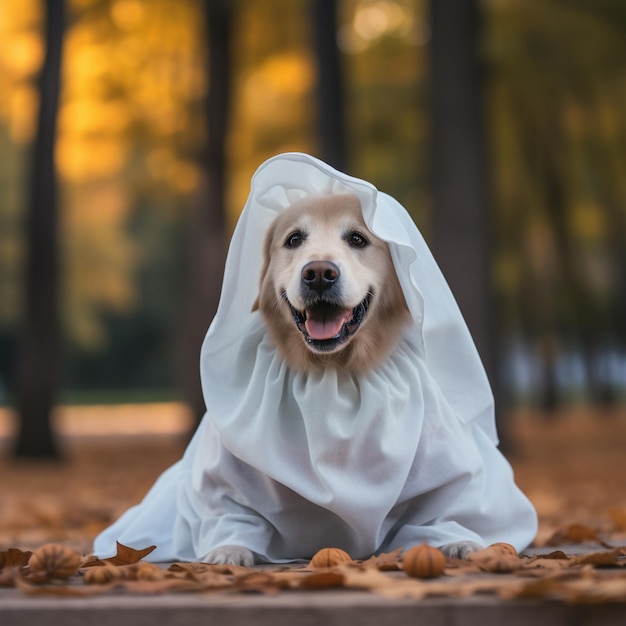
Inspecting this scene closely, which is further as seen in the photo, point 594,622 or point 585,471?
point 585,471

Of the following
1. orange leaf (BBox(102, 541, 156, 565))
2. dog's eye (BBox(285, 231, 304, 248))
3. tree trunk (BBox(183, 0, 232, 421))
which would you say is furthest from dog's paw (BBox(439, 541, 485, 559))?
tree trunk (BBox(183, 0, 232, 421))

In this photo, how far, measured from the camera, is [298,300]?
3.74 metres

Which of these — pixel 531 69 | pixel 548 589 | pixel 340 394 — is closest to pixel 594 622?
pixel 548 589

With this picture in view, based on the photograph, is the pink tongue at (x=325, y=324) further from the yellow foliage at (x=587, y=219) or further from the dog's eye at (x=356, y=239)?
the yellow foliage at (x=587, y=219)

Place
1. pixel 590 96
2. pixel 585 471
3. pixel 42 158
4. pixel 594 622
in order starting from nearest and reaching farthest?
pixel 594 622
pixel 585 471
pixel 42 158
pixel 590 96

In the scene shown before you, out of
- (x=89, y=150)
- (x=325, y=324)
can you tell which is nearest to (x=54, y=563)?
(x=325, y=324)

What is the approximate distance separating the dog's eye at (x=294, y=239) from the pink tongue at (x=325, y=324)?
32cm

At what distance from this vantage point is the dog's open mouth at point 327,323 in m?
3.72

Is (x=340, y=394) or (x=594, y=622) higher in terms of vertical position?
(x=340, y=394)

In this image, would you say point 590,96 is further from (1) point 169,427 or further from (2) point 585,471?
(1) point 169,427

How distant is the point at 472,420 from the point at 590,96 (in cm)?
1391

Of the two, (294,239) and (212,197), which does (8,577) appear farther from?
(212,197)

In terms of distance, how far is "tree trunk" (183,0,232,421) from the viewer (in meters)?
12.6

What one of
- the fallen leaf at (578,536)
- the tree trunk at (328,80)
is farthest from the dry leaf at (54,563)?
the tree trunk at (328,80)
